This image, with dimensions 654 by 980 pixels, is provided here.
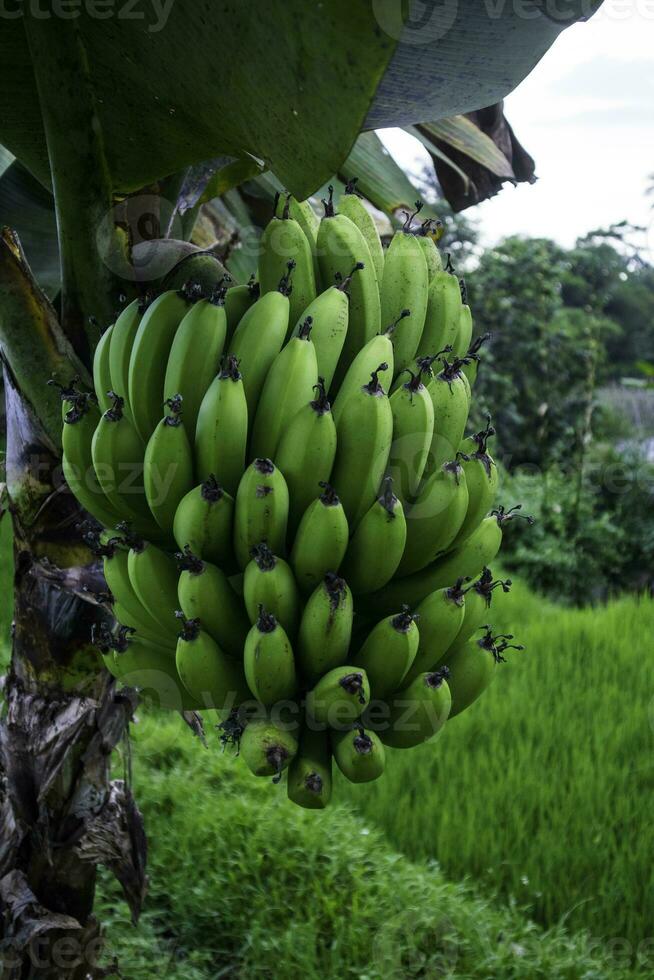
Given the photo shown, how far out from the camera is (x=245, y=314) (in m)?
0.85

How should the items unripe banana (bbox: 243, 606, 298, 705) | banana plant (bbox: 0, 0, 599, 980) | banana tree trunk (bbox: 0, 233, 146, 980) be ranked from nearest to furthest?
banana plant (bbox: 0, 0, 599, 980) < unripe banana (bbox: 243, 606, 298, 705) < banana tree trunk (bbox: 0, 233, 146, 980)

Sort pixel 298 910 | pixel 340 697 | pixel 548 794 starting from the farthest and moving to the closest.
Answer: pixel 548 794 → pixel 298 910 → pixel 340 697

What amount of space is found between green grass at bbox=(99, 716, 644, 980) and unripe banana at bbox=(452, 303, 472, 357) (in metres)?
1.41

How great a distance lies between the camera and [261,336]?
0.82m

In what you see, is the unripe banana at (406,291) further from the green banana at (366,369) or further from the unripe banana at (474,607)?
the unripe banana at (474,607)

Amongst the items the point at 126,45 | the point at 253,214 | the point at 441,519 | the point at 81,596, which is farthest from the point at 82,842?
the point at 253,214

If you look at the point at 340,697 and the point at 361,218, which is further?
the point at 361,218

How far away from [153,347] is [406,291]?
0.85 ft

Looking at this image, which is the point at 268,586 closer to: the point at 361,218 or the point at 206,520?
the point at 206,520

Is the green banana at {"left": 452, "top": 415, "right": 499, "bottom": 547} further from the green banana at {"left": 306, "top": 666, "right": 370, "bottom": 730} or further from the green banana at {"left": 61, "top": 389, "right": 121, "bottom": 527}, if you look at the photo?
the green banana at {"left": 61, "top": 389, "right": 121, "bottom": 527}

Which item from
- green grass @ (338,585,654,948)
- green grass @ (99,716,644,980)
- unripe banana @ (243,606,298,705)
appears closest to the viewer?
unripe banana @ (243,606,298,705)

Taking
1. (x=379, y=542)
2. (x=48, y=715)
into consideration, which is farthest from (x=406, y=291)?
(x=48, y=715)

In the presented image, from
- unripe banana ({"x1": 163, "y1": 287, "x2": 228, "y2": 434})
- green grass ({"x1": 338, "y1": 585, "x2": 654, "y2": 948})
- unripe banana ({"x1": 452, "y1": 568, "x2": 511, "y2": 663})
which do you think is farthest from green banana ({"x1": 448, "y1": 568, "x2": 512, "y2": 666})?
green grass ({"x1": 338, "y1": 585, "x2": 654, "y2": 948})

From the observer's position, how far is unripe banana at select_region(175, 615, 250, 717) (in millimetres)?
786
